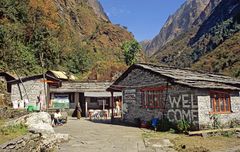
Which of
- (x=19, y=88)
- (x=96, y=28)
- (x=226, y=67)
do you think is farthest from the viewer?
(x=96, y=28)

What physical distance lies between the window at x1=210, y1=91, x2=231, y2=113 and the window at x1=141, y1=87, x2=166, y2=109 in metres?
3.34

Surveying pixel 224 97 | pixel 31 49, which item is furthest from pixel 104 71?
pixel 224 97

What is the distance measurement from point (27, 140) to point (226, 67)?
218 feet

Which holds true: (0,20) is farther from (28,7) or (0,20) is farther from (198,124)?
(198,124)

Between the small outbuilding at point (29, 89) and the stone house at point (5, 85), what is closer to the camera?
the stone house at point (5, 85)

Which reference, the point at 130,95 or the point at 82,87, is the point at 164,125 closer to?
the point at 130,95

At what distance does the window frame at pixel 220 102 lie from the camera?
1970 cm

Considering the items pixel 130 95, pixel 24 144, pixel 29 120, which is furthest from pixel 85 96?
pixel 24 144

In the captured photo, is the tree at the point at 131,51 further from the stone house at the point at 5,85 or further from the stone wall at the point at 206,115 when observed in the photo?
the stone wall at the point at 206,115

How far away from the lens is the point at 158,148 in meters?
14.1

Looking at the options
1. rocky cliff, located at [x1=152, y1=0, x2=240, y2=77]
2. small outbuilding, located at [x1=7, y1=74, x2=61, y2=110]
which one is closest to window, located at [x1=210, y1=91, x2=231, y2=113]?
small outbuilding, located at [x1=7, y1=74, x2=61, y2=110]

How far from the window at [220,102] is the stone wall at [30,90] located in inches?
815

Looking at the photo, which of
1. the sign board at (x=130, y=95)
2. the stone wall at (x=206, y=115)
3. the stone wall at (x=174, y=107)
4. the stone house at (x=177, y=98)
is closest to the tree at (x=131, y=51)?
the sign board at (x=130, y=95)

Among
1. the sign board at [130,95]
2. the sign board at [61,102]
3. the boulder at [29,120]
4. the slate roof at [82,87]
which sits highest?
the slate roof at [82,87]
